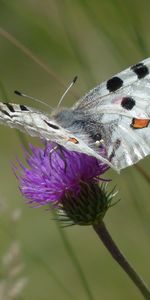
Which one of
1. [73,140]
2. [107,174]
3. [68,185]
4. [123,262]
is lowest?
[107,174]

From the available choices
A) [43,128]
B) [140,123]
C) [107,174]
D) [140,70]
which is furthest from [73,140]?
[107,174]

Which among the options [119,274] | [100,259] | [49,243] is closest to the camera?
[119,274]

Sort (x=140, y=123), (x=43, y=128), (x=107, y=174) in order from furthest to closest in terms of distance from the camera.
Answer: (x=107, y=174) → (x=140, y=123) → (x=43, y=128)

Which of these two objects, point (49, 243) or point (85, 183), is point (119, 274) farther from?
point (85, 183)

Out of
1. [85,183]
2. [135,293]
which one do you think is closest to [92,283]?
[135,293]

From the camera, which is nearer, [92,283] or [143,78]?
[143,78]

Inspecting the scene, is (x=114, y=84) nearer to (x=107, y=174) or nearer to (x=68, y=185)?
(x=68, y=185)

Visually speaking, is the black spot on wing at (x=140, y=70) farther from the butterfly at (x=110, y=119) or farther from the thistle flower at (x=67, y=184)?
the thistle flower at (x=67, y=184)
